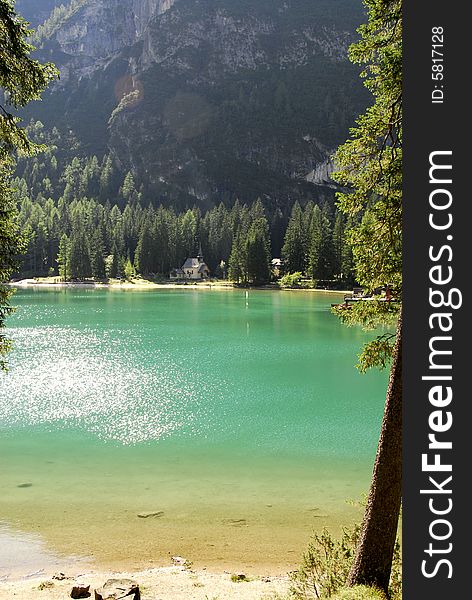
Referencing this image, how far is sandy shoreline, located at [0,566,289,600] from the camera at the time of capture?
997 centimetres

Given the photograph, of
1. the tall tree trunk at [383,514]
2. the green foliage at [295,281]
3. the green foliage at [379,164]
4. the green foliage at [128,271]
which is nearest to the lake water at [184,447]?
the tall tree trunk at [383,514]

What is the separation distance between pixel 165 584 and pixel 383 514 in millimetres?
4637

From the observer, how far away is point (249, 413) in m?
26.2

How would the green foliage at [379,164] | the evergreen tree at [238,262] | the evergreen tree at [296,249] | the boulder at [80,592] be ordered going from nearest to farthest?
the green foliage at [379,164], the boulder at [80,592], the evergreen tree at [296,249], the evergreen tree at [238,262]

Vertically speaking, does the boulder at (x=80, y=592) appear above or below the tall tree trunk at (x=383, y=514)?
below

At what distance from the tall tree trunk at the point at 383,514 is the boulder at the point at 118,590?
3.63 m

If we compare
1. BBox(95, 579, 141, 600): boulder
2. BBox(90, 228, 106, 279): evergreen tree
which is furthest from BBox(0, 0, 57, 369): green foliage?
BBox(90, 228, 106, 279): evergreen tree

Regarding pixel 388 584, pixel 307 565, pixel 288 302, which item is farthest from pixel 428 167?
pixel 288 302

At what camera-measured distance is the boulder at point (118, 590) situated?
941 centimetres

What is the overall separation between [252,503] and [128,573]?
4712mm

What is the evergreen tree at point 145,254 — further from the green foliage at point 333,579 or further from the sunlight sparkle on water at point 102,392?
the green foliage at point 333,579

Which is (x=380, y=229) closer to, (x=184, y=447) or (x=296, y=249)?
(x=184, y=447)

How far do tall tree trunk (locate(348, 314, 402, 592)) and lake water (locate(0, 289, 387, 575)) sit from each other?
396 centimetres

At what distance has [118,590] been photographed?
9.70 metres
